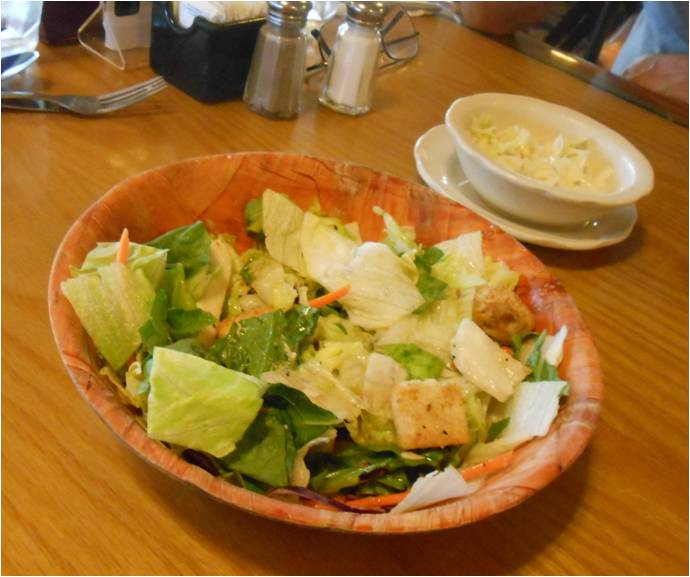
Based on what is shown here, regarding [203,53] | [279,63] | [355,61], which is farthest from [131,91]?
[355,61]

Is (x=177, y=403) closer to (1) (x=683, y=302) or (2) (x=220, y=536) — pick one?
(2) (x=220, y=536)

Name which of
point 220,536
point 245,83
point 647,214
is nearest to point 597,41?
point 647,214

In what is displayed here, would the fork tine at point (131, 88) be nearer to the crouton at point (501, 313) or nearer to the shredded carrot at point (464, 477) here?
the crouton at point (501, 313)

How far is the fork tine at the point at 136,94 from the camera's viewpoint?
1.13 meters

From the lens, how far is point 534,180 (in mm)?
1017

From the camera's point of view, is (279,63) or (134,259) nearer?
(134,259)

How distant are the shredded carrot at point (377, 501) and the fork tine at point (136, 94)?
844 mm

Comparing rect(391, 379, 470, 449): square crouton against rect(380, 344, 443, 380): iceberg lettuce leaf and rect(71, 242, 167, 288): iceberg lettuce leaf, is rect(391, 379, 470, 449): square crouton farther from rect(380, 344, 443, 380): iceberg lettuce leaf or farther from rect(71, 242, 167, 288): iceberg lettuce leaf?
rect(71, 242, 167, 288): iceberg lettuce leaf

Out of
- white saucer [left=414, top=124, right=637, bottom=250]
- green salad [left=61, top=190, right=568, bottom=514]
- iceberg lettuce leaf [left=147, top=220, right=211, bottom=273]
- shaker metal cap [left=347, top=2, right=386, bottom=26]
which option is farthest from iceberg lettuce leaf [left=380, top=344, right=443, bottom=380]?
shaker metal cap [left=347, top=2, right=386, bottom=26]

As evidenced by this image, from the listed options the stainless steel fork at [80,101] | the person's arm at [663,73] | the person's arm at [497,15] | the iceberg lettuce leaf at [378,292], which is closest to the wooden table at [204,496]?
the stainless steel fork at [80,101]

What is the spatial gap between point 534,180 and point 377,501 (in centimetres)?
61

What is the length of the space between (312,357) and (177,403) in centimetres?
21

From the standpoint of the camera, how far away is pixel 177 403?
1.76 ft

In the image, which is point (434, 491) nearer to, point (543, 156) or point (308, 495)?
point (308, 495)
